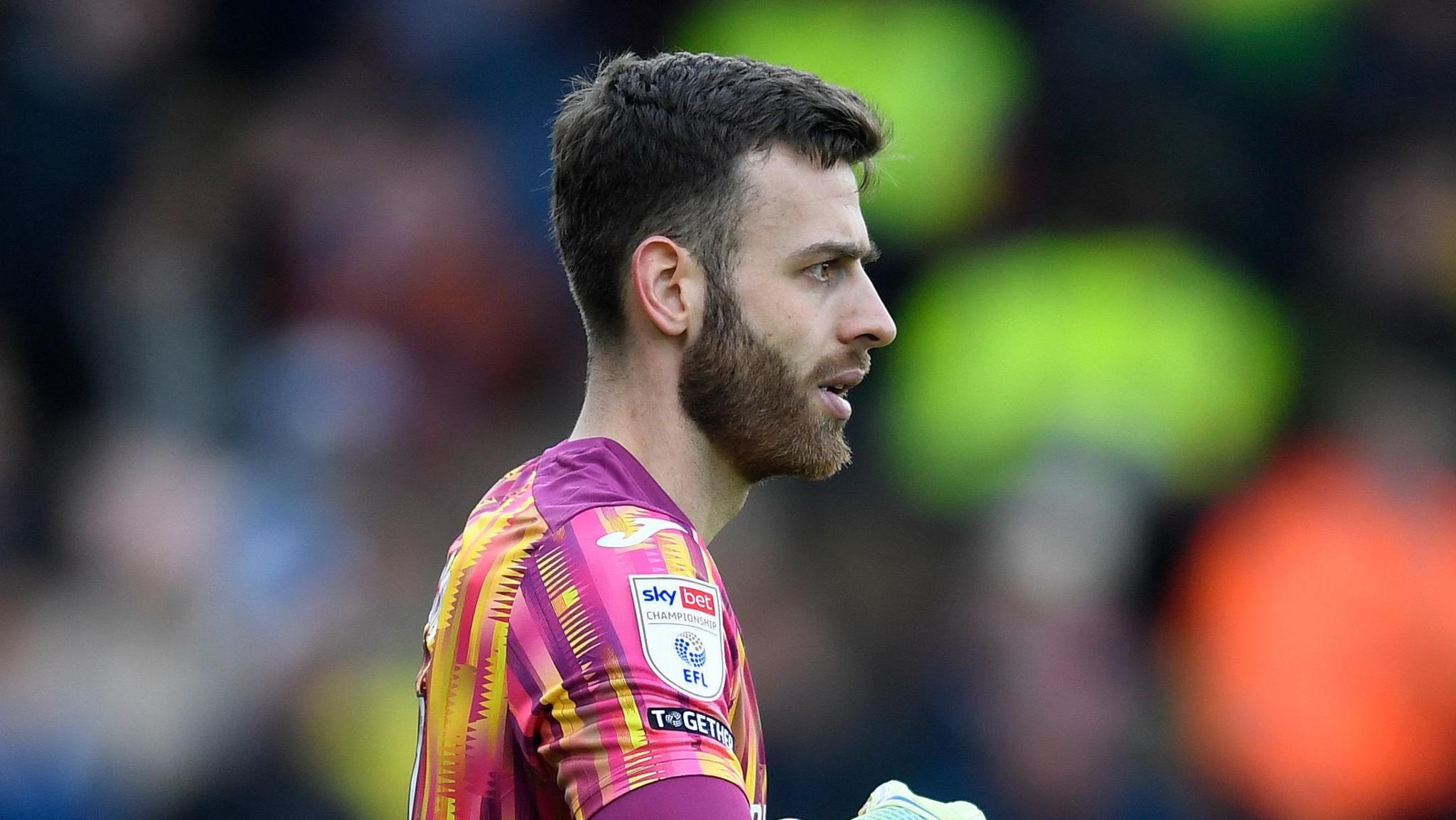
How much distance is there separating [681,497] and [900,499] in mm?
4854

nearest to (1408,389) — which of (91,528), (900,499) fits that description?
(900,499)

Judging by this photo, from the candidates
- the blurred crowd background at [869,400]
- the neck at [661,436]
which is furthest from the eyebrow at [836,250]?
the blurred crowd background at [869,400]

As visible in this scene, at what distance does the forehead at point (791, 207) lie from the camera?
9.19ft

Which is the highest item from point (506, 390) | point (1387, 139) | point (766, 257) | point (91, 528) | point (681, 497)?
point (1387, 139)

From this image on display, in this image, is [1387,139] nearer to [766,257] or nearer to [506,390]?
[506,390]

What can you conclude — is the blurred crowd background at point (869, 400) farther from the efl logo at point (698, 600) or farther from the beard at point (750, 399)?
the efl logo at point (698, 600)

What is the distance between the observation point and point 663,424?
284 cm

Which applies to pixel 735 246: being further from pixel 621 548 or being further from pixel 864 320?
pixel 621 548

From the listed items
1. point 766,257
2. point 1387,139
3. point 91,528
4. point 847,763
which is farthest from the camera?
point 1387,139

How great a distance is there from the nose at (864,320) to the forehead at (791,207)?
0.08 m

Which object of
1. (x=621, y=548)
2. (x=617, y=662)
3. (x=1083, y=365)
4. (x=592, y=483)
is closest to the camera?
(x=617, y=662)

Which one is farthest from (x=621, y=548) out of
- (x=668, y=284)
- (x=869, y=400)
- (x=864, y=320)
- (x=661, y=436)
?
(x=869, y=400)

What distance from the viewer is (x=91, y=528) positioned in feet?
23.5

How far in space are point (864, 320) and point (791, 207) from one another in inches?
8.2
